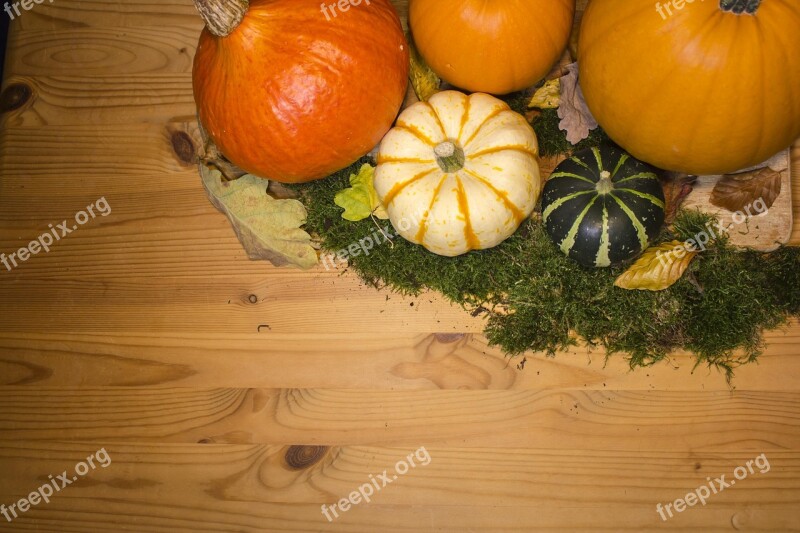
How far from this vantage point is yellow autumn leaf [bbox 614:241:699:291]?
1.52 m

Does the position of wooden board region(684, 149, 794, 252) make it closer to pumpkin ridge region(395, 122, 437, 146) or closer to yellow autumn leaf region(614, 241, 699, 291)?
yellow autumn leaf region(614, 241, 699, 291)

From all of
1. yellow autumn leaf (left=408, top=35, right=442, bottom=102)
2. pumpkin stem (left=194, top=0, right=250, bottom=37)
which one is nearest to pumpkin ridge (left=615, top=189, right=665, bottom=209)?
yellow autumn leaf (left=408, top=35, right=442, bottom=102)

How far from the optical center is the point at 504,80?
5.01ft

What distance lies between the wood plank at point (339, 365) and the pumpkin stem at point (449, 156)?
0.46 m

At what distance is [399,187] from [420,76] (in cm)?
Answer: 38

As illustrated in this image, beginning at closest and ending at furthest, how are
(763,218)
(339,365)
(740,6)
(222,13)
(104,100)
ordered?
1. (740,6)
2. (222,13)
3. (763,218)
4. (339,365)
5. (104,100)

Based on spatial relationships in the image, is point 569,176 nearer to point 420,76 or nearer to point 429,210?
point 429,210

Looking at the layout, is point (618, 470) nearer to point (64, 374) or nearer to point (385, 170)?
point (385, 170)

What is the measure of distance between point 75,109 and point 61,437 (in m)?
0.94

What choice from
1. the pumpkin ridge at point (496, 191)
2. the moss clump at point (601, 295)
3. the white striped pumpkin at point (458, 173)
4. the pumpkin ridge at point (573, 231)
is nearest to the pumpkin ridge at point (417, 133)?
the white striped pumpkin at point (458, 173)

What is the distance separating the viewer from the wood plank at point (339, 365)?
5.18ft

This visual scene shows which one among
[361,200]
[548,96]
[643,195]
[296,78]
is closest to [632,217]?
[643,195]

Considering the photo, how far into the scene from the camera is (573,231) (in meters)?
1.46

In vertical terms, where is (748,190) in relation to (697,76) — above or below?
below
